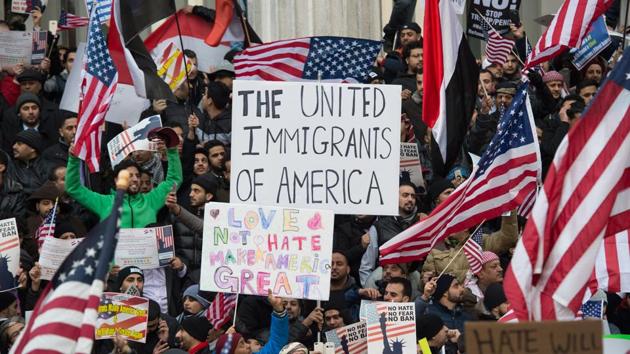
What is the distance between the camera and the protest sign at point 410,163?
695 inches

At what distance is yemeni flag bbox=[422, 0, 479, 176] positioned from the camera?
607 inches

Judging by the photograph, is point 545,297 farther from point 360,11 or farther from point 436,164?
point 360,11

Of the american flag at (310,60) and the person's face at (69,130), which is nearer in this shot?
the american flag at (310,60)

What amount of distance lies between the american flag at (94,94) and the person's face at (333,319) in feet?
7.99

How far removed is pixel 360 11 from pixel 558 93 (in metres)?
4.25

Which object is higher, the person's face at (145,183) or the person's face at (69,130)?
the person's face at (69,130)

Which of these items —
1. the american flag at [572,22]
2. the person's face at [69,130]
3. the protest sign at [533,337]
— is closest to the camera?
the protest sign at [533,337]

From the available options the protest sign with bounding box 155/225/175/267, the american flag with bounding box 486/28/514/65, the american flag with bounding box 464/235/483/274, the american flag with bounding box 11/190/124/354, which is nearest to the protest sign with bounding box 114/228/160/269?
the protest sign with bounding box 155/225/175/267

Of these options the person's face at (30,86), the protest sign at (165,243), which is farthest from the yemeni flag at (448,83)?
the person's face at (30,86)

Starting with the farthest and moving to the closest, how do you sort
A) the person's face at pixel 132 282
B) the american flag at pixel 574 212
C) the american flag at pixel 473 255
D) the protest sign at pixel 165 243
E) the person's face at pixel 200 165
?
the person's face at pixel 200 165, the protest sign at pixel 165 243, the american flag at pixel 473 255, the person's face at pixel 132 282, the american flag at pixel 574 212

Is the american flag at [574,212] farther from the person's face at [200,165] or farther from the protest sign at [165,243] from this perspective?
the person's face at [200,165]

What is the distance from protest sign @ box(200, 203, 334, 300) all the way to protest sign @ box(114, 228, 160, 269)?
5.04ft

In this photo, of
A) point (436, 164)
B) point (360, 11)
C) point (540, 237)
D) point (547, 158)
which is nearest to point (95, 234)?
point (540, 237)

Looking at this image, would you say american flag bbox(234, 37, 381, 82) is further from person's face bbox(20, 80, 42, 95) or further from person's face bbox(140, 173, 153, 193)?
person's face bbox(20, 80, 42, 95)
